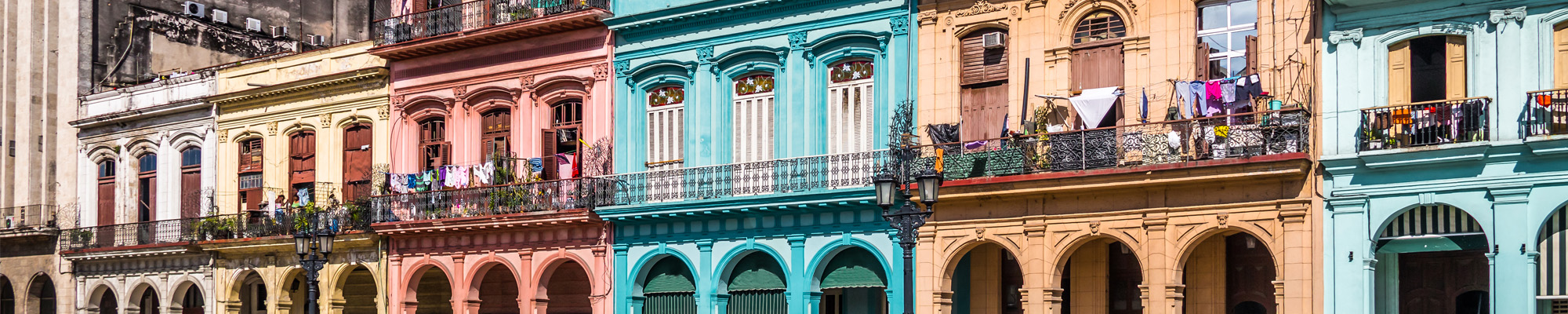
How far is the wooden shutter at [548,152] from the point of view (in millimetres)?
27444

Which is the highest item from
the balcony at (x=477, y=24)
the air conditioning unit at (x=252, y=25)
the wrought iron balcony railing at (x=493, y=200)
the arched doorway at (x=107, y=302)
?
the air conditioning unit at (x=252, y=25)

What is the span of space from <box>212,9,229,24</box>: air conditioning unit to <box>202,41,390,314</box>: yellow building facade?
3295 mm

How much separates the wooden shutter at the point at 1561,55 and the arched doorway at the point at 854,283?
8501mm

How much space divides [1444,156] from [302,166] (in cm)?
1948

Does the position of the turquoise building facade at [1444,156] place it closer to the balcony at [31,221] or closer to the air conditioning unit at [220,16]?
the air conditioning unit at [220,16]

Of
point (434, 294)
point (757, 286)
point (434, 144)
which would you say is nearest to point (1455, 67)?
point (757, 286)

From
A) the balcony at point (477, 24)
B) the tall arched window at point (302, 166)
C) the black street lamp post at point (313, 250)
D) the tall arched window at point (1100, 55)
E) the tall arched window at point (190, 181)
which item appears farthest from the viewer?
the tall arched window at point (190, 181)

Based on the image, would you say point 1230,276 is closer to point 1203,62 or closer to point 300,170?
point 1203,62

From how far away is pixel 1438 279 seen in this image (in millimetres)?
19953

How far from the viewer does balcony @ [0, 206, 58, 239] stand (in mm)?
34812

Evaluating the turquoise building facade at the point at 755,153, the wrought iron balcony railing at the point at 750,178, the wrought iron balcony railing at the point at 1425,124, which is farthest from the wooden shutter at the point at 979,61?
the wrought iron balcony railing at the point at 1425,124

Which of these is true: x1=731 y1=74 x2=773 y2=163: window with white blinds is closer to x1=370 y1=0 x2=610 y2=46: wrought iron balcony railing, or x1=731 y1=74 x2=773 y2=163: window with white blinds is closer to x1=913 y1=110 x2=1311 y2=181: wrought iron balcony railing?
x1=370 y1=0 x2=610 y2=46: wrought iron balcony railing

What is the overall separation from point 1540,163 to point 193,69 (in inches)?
963

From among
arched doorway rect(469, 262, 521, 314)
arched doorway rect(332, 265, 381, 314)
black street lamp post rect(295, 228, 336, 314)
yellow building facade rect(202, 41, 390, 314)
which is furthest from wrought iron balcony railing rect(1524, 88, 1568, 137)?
arched doorway rect(332, 265, 381, 314)
